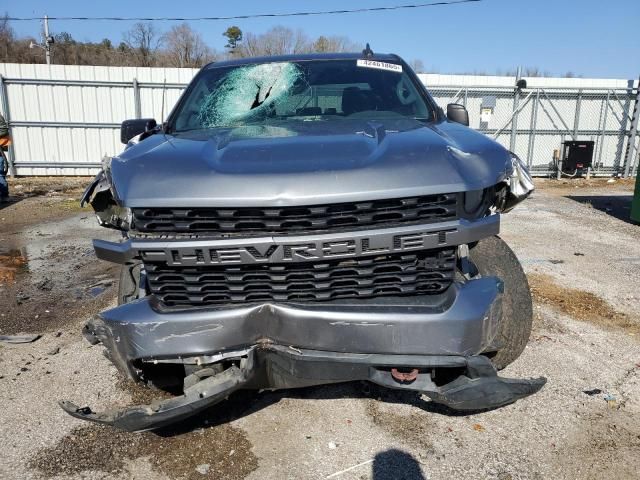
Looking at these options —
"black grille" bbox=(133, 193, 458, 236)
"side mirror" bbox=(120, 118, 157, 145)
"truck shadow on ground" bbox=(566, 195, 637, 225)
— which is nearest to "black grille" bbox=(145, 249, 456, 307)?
"black grille" bbox=(133, 193, 458, 236)

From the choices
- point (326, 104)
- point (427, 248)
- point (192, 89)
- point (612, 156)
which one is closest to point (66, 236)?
point (192, 89)

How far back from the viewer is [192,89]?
12.3 ft

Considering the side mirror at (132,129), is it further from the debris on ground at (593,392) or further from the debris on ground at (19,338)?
the debris on ground at (593,392)

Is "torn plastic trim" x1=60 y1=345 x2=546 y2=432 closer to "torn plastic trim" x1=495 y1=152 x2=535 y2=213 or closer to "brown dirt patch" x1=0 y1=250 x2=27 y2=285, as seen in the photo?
"torn plastic trim" x1=495 y1=152 x2=535 y2=213

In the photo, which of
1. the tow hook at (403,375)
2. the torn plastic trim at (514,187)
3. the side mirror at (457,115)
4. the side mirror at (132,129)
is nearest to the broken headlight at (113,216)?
the side mirror at (132,129)

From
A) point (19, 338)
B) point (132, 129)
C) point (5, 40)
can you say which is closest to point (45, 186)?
point (19, 338)

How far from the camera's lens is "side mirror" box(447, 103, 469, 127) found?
3480 mm

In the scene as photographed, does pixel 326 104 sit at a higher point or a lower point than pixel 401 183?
higher

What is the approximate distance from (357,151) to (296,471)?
5.12 ft

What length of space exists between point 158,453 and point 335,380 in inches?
42.0

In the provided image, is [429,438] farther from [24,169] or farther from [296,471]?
[24,169]

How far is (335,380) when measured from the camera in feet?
7.56

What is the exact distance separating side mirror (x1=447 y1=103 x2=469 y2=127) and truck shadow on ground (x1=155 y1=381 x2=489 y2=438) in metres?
1.81

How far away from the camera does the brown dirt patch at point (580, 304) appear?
4.23 metres
